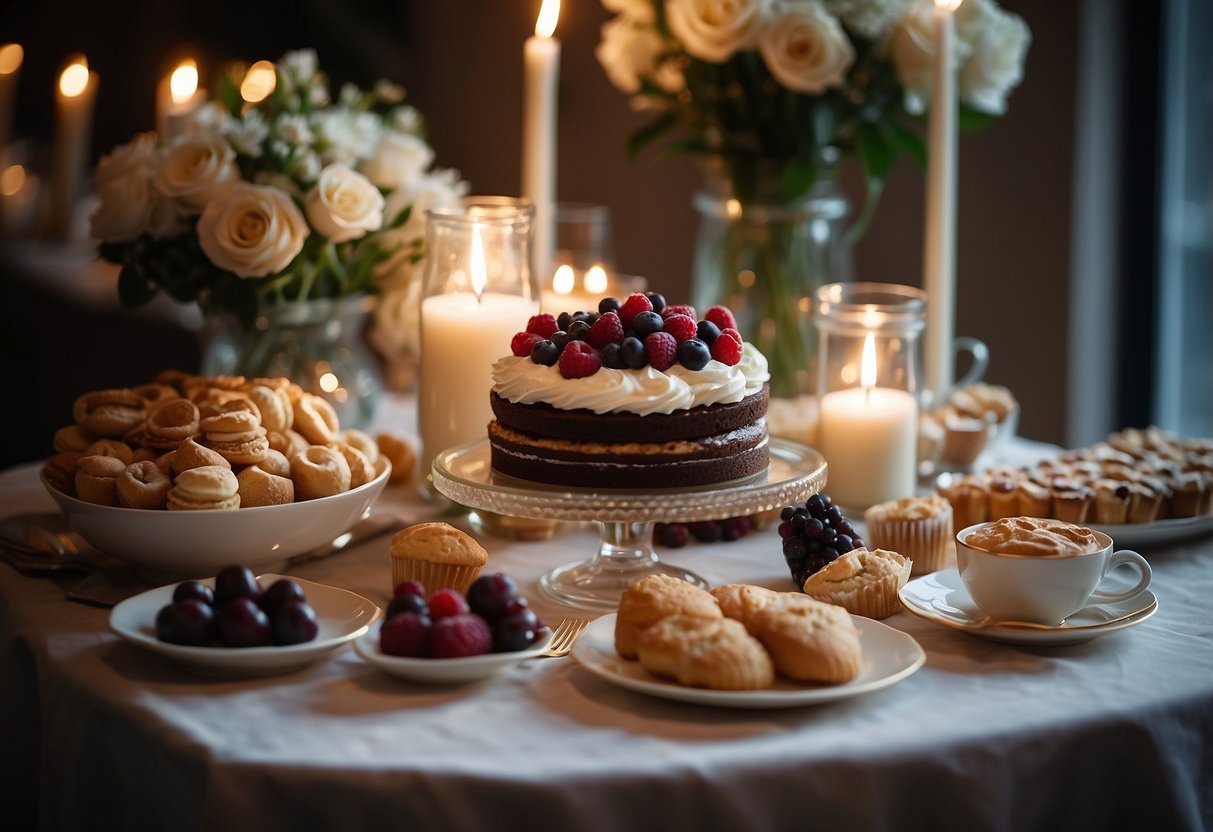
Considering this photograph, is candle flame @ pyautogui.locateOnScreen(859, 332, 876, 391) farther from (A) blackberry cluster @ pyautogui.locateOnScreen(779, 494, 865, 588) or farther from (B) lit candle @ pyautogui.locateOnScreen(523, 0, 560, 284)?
(B) lit candle @ pyautogui.locateOnScreen(523, 0, 560, 284)

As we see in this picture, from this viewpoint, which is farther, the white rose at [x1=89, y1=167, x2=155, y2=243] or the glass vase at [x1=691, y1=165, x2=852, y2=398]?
the glass vase at [x1=691, y1=165, x2=852, y2=398]

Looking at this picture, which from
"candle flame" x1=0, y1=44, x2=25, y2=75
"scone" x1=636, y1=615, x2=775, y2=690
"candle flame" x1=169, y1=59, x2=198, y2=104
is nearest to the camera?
"scone" x1=636, y1=615, x2=775, y2=690

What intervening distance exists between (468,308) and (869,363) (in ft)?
1.94

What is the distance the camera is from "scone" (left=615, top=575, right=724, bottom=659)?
121 centimetres

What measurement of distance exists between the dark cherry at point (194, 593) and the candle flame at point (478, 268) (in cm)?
70

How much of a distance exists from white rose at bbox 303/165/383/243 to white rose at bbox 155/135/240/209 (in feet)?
0.41

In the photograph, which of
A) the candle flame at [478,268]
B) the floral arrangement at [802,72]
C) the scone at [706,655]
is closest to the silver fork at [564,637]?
the scone at [706,655]

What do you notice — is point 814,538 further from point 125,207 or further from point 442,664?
point 125,207

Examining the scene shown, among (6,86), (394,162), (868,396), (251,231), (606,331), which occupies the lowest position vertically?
(868,396)

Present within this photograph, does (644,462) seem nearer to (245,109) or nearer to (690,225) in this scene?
(245,109)

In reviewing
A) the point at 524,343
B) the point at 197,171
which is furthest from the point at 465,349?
the point at 197,171

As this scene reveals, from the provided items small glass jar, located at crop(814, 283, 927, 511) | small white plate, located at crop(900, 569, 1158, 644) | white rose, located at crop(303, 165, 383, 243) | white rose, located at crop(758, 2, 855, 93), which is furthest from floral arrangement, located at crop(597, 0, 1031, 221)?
small white plate, located at crop(900, 569, 1158, 644)

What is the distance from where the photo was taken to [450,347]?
5.94 feet

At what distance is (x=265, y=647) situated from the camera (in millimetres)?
1214
